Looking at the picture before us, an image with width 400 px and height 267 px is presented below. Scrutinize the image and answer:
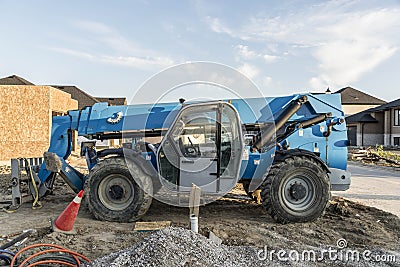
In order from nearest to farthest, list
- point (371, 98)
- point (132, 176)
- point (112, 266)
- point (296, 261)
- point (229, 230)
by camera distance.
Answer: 1. point (112, 266)
2. point (296, 261)
3. point (229, 230)
4. point (132, 176)
5. point (371, 98)

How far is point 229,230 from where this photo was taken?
570 cm

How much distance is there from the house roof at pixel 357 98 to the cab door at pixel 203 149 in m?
47.5

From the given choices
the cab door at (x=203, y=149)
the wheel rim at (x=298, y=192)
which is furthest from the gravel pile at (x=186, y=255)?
the cab door at (x=203, y=149)

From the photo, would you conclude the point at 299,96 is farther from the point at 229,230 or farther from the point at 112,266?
the point at 112,266

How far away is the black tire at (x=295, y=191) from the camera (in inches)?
238

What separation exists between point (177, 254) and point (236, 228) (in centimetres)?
209

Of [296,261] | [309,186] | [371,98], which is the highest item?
[371,98]

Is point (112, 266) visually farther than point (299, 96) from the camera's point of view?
No

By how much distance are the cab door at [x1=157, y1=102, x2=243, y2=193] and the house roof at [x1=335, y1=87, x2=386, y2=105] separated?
47.5 metres

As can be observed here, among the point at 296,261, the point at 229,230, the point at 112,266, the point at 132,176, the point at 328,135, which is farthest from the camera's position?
the point at 328,135

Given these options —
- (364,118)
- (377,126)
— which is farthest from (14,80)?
(377,126)

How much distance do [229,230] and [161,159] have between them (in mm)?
1648

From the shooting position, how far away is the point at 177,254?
3908 millimetres

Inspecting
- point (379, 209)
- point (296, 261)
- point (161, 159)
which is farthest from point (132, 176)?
point (379, 209)
